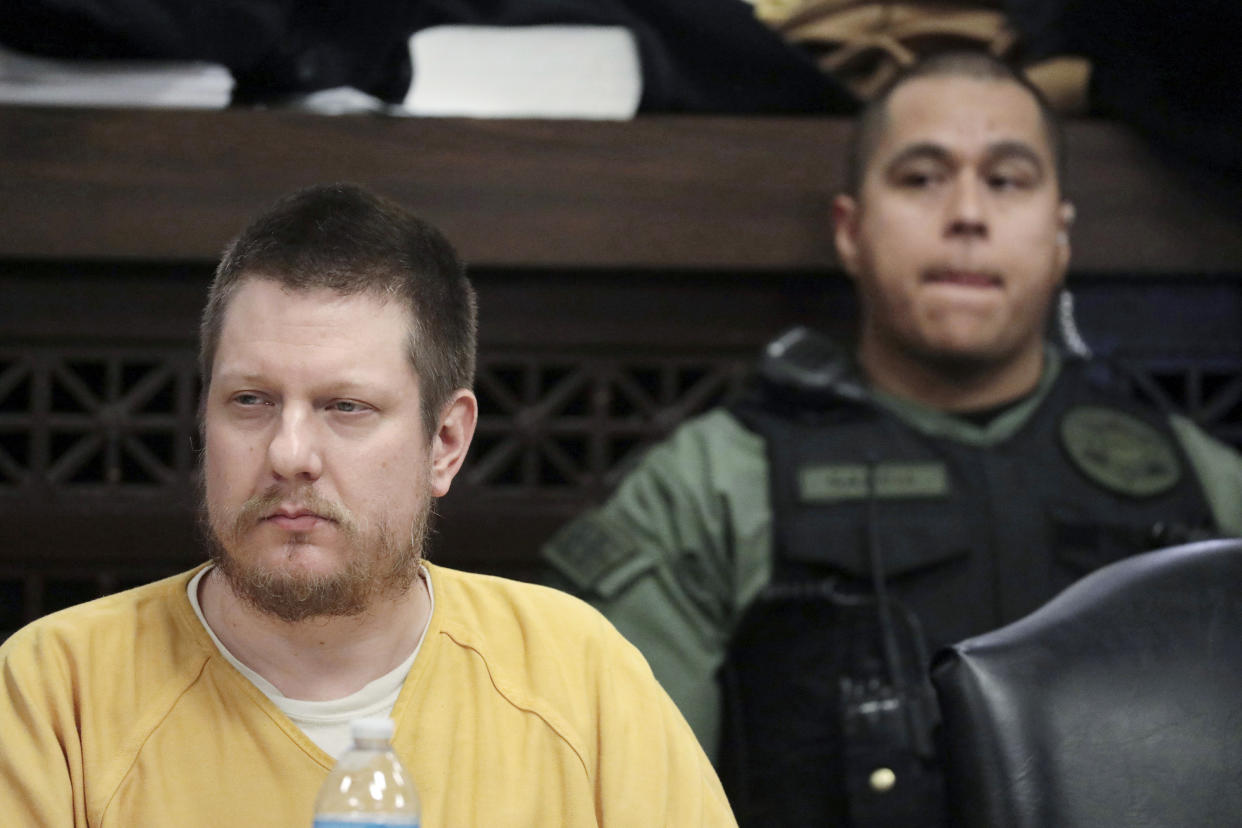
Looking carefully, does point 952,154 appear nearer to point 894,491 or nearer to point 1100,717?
point 894,491

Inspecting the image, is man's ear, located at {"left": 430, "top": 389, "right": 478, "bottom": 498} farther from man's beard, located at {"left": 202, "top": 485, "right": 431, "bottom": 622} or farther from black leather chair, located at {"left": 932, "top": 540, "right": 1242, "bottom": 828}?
black leather chair, located at {"left": 932, "top": 540, "right": 1242, "bottom": 828}

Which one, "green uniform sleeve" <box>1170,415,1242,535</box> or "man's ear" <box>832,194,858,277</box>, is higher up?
"man's ear" <box>832,194,858,277</box>

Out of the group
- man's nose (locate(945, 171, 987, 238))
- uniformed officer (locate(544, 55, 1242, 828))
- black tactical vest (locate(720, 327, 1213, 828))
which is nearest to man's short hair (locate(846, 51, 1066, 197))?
uniformed officer (locate(544, 55, 1242, 828))

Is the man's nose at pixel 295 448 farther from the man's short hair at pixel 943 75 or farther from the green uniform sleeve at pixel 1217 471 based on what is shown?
the green uniform sleeve at pixel 1217 471

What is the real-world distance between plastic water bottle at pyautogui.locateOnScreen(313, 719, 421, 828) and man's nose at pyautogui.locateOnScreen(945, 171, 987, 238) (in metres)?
1.12

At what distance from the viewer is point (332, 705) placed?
920 millimetres

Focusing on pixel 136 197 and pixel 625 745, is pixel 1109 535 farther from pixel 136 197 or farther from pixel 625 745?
pixel 136 197

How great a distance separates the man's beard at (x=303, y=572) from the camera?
34.7 inches

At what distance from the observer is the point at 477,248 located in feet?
5.77

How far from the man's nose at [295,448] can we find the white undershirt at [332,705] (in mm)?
147

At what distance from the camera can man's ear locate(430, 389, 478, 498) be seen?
3.27 feet

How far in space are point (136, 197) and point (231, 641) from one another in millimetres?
925

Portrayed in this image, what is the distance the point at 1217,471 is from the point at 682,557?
0.66m

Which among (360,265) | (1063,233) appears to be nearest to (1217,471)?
(1063,233)
